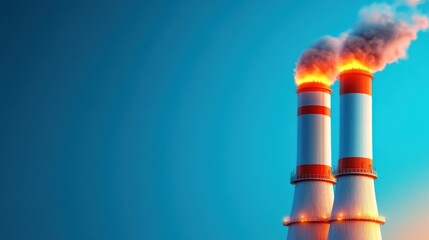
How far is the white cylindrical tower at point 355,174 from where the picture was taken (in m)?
73.0

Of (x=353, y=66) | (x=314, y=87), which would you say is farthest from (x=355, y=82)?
(x=314, y=87)

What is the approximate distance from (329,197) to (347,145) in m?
6.54

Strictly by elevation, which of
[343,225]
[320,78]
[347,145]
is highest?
[320,78]

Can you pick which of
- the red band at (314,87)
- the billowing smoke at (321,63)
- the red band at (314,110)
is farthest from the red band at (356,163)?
the billowing smoke at (321,63)

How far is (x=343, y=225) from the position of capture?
241ft

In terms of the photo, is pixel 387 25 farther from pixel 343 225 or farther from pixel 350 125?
pixel 343 225

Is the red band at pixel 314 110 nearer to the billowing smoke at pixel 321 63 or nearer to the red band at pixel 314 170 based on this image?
the billowing smoke at pixel 321 63

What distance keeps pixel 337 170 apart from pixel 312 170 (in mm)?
4882

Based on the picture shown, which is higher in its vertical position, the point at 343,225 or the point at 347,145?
the point at 347,145

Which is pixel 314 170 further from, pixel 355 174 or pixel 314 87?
pixel 314 87

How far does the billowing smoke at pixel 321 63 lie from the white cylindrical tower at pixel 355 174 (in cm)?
631

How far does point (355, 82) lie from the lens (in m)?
75.2

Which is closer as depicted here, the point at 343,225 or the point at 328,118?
the point at 343,225

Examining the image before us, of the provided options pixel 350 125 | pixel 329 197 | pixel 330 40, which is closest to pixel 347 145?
pixel 350 125
